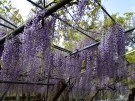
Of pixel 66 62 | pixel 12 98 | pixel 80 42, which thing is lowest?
pixel 12 98

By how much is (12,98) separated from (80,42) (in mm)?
9452

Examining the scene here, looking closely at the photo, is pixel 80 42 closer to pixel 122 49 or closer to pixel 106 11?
pixel 122 49

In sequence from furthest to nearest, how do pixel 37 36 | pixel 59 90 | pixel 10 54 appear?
pixel 59 90 < pixel 10 54 < pixel 37 36

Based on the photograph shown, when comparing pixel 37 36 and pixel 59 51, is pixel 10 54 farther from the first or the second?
pixel 59 51

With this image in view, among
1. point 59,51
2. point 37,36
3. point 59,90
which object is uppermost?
point 59,51

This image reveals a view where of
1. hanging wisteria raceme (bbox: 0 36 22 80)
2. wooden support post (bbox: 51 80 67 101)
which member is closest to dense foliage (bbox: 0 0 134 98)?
hanging wisteria raceme (bbox: 0 36 22 80)

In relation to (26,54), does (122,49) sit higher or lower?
higher

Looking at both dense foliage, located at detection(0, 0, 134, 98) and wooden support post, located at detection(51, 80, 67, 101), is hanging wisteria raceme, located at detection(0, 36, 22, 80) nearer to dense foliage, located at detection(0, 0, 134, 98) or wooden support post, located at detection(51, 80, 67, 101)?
dense foliage, located at detection(0, 0, 134, 98)

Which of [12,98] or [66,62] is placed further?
[12,98]

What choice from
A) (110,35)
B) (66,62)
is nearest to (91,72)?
(66,62)

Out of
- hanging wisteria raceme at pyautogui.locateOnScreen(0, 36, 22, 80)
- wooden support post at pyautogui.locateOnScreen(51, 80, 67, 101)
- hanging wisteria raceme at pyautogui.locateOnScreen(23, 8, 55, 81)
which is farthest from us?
wooden support post at pyautogui.locateOnScreen(51, 80, 67, 101)

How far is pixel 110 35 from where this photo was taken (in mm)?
5355

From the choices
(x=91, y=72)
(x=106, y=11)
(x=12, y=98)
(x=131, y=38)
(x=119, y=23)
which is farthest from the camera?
(x=12, y=98)

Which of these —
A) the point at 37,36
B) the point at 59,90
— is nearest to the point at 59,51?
the point at 59,90
